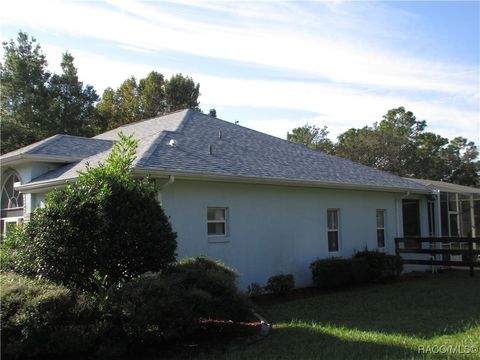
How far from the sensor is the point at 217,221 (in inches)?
539

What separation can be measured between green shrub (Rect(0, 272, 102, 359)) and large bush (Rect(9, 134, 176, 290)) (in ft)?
2.74

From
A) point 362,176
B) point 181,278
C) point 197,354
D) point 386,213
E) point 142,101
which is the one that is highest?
point 142,101

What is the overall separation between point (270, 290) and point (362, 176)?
6.89 metres

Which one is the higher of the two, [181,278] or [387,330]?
[181,278]

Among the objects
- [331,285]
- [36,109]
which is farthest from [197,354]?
[36,109]

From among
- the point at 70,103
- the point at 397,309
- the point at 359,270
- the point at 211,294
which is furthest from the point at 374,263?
the point at 70,103

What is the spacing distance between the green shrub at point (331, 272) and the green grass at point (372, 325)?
0.38m

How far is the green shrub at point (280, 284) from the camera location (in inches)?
535

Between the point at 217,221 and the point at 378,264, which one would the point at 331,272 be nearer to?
the point at 378,264

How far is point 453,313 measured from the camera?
1052 centimetres

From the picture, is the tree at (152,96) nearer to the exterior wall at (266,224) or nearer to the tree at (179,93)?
the tree at (179,93)

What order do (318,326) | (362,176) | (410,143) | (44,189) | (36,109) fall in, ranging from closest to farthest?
1. (318,326)
2. (44,189)
3. (362,176)
4. (36,109)
5. (410,143)

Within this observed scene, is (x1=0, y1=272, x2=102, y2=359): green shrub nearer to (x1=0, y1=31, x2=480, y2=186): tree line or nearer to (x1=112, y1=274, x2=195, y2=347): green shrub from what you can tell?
(x1=112, y1=274, x2=195, y2=347): green shrub

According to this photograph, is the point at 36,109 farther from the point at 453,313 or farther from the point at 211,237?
the point at 453,313
